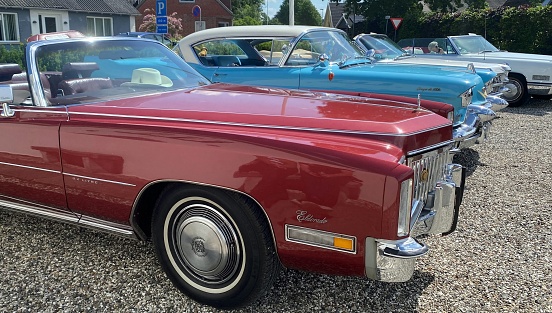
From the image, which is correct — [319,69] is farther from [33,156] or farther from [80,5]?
[80,5]

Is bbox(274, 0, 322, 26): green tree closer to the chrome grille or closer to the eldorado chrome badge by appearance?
the chrome grille

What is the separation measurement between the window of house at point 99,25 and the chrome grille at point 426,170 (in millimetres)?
25919

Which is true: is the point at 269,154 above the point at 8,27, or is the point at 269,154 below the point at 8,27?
below

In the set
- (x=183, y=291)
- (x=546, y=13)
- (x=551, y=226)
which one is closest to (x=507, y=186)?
(x=551, y=226)

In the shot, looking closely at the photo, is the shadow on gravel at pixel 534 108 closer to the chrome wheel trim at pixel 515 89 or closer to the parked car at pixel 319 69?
the chrome wheel trim at pixel 515 89

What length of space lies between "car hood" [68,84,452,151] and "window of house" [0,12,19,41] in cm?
2213

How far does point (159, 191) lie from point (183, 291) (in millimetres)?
572

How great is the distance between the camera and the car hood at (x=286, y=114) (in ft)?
8.69

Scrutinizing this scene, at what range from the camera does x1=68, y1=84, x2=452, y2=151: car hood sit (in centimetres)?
265

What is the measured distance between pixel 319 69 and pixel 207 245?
337 centimetres

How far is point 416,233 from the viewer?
2.67 meters

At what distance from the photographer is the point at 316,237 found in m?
2.41

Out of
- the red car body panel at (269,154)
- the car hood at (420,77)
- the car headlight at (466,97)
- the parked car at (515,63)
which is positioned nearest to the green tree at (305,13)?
the parked car at (515,63)

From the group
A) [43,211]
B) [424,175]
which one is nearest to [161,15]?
[43,211]
